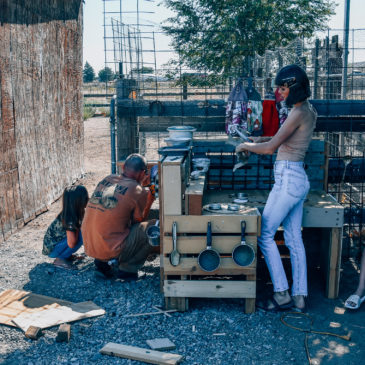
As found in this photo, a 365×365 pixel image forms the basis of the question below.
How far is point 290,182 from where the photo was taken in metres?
4.66

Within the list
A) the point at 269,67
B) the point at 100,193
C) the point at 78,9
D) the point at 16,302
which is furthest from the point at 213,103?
the point at 78,9

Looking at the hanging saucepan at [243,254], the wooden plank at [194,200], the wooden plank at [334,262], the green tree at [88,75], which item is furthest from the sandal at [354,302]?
the green tree at [88,75]

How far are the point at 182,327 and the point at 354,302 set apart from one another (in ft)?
5.50

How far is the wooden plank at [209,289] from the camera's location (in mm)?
4750

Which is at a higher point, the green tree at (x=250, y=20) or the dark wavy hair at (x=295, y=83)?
the green tree at (x=250, y=20)

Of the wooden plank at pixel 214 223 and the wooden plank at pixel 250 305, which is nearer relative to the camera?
the wooden plank at pixel 214 223

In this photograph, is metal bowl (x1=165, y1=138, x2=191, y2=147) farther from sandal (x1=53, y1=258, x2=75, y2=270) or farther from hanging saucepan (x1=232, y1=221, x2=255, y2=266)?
sandal (x1=53, y1=258, x2=75, y2=270)

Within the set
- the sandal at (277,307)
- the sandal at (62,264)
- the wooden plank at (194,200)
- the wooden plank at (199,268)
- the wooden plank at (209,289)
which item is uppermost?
the wooden plank at (194,200)

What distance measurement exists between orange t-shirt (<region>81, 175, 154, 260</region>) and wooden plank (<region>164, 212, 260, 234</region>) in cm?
86

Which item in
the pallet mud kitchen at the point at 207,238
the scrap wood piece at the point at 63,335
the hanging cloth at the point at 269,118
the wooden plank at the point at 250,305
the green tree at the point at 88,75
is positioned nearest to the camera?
the scrap wood piece at the point at 63,335

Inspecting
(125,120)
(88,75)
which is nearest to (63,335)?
(125,120)

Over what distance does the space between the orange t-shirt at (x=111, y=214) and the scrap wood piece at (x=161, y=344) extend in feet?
4.76

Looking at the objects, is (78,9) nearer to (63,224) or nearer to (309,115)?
(63,224)

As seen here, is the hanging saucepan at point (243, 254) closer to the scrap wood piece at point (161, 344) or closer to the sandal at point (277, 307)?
the sandal at point (277, 307)
